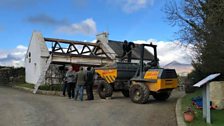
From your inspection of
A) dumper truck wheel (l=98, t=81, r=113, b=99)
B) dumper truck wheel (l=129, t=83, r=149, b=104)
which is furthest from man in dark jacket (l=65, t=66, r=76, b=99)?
dumper truck wheel (l=129, t=83, r=149, b=104)

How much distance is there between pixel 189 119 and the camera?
11.1 m

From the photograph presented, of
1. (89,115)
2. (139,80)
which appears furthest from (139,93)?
(89,115)

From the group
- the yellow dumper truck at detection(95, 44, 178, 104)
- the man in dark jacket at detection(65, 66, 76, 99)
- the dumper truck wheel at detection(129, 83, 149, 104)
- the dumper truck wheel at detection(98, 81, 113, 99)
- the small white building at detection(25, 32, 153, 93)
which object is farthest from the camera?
the small white building at detection(25, 32, 153, 93)

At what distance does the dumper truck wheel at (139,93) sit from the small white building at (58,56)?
10828mm

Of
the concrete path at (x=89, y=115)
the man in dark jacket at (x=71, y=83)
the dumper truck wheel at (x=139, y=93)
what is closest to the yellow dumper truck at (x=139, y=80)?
the dumper truck wheel at (x=139, y=93)

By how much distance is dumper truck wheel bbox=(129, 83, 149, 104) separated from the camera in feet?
54.7

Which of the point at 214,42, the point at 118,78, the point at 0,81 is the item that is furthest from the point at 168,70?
the point at 0,81

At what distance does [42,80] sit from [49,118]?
1462cm

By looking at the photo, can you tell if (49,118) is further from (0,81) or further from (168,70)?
(0,81)

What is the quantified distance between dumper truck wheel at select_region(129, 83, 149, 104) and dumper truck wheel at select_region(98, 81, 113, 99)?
6.87 ft

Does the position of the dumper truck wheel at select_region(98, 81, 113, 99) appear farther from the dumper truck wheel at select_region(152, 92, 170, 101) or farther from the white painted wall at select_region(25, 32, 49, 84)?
the white painted wall at select_region(25, 32, 49, 84)

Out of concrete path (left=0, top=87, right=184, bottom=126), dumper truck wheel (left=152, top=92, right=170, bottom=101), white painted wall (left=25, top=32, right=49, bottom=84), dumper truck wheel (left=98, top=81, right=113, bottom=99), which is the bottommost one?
concrete path (left=0, top=87, right=184, bottom=126)

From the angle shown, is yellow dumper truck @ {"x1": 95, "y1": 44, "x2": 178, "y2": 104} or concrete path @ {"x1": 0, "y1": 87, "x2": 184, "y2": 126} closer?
concrete path @ {"x1": 0, "y1": 87, "x2": 184, "y2": 126}

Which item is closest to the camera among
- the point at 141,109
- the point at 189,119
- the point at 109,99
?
the point at 189,119
